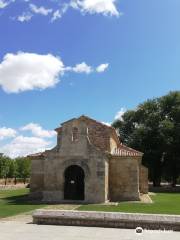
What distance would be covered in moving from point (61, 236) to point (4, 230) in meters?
2.36

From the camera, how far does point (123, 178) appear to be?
29016 mm

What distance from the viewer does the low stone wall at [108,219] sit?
1286 cm

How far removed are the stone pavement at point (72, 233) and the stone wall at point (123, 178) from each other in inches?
624

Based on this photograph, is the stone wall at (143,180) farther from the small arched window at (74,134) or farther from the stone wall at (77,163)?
the small arched window at (74,134)

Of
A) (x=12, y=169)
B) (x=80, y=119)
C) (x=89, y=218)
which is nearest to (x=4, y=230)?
(x=89, y=218)

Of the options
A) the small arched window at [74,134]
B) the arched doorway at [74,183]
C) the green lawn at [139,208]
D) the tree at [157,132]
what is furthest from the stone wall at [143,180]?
the tree at [157,132]

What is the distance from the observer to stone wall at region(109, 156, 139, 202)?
2864cm

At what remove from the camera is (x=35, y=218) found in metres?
14.3

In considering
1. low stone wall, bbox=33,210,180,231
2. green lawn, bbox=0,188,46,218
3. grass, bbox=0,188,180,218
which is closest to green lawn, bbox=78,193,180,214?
grass, bbox=0,188,180,218

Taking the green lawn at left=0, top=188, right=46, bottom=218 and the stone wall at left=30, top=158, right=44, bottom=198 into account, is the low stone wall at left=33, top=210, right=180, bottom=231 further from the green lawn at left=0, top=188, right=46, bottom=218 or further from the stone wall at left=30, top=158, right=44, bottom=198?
the stone wall at left=30, top=158, right=44, bottom=198

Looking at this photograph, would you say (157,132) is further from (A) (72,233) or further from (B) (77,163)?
(A) (72,233)

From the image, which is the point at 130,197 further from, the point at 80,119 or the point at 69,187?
the point at 80,119

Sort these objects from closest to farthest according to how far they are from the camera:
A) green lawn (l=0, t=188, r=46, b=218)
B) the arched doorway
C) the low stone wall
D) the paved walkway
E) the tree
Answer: the paved walkway → the low stone wall → green lawn (l=0, t=188, r=46, b=218) → the arched doorway → the tree

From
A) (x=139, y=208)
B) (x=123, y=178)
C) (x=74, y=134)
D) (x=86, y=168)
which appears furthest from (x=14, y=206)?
(x=123, y=178)
